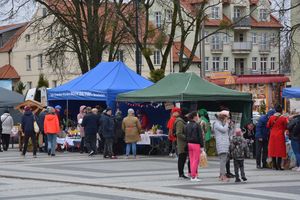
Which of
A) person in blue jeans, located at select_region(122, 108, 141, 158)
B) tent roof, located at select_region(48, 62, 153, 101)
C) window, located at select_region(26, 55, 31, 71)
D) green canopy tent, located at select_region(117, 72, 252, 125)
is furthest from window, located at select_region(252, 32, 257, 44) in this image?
person in blue jeans, located at select_region(122, 108, 141, 158)

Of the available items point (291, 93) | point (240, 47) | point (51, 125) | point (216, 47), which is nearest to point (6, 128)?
point (51, 125)

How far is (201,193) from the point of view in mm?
15547

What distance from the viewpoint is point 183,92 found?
26.0 metres

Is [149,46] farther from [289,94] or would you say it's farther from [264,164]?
[264,164]

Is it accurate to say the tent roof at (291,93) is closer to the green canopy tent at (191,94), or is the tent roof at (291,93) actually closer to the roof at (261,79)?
the green canopy tent at (191,94)

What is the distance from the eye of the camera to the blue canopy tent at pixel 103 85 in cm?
2880

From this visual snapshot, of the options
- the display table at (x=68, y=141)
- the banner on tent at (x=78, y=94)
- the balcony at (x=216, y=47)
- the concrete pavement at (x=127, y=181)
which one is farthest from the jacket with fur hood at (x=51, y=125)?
the balcony at (x=216, y=47)

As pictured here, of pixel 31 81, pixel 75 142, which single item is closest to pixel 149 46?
pixel 75 142

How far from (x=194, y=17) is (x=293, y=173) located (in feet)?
65.3

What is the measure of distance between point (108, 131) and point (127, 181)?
782 centimetres

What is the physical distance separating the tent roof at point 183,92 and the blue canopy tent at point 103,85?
0.86 metres

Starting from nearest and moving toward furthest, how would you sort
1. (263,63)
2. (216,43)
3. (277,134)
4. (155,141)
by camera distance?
1. (277,134)
2. (155,141)
3. (216,43)
4. (263,63)

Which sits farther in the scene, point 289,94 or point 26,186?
point 289,94

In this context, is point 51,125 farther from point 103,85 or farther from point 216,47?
point 216,47
